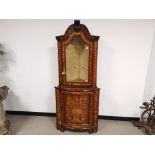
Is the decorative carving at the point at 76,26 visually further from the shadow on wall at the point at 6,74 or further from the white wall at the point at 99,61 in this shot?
the shadow on wall at the point at 6,74

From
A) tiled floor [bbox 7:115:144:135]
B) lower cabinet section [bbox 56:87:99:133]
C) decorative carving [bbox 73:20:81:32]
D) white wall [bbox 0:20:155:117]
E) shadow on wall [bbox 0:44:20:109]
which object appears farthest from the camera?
shadow on wall [bbox 0:44:20:109]

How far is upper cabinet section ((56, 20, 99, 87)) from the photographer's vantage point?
2139mm

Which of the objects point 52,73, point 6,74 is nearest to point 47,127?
point 52,73

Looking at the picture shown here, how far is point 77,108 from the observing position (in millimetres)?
2457

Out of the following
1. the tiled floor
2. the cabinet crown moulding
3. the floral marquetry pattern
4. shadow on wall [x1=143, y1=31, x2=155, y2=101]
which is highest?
the cabinet crown moulding

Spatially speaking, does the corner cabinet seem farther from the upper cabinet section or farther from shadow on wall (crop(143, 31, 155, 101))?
shadow on wall (crop(143, 31, 155, 101))

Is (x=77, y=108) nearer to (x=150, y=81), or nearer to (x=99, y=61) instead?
(x=99, y=61)

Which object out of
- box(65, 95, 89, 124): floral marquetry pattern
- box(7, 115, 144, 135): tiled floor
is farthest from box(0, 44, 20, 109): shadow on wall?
box(65, 95, 89, 124): floral marquetry pattern

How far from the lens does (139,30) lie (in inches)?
95.7

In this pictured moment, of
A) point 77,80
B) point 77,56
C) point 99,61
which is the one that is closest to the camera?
point 77,56
